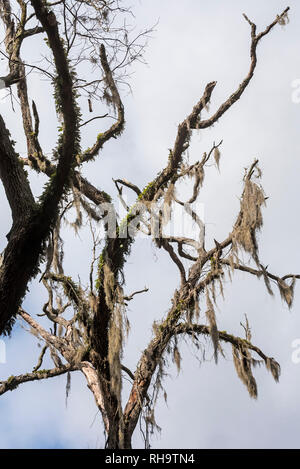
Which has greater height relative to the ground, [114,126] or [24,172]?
[114,126]

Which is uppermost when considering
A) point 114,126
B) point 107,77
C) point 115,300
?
point 114,126

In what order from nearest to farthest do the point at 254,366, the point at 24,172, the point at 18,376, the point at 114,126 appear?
the point at 24,172
the point at 254,366
the point at 18,376
the point at 114,126

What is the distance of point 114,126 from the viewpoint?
29.0 feet

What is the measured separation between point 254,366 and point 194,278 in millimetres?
1634

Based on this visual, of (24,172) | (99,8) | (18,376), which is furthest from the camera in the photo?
(18,376)

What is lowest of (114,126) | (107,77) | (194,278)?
(194,278)

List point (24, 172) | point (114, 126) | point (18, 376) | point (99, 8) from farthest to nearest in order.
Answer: point (114, 126)
point (18, 376)
point (99, 8)
point (24, 172)

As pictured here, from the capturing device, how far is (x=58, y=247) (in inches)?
243

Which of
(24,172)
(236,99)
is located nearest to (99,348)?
(24,172)

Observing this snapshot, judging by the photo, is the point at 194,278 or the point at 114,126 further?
the point at 114,126

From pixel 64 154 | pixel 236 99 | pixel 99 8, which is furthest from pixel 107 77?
pixel 236 99

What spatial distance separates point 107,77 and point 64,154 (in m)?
1.74
